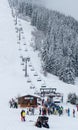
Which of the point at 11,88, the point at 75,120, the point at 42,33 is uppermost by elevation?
the point at 75,120

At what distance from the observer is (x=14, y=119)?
33.2 meters

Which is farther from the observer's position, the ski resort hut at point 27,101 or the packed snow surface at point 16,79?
the ski resort hut at point 27,101

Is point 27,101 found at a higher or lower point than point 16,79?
higher

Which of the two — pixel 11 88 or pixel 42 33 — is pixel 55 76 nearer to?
pixel 11 88

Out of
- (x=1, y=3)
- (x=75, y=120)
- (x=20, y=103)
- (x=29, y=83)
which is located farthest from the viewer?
(x=1, y=3)

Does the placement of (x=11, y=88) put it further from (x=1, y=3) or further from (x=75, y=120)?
(x=1, y=3)

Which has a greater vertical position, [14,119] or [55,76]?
[14,119]

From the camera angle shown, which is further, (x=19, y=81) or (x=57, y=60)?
(x=57, y=60)

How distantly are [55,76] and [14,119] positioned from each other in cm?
5160

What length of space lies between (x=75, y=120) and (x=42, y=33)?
92.6m

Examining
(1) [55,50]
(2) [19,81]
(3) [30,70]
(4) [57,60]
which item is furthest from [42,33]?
(2) [19,81]

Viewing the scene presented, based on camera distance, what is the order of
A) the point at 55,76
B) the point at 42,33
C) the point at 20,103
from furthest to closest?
the point at 42,33
the point at 55,76
the point at 20,103

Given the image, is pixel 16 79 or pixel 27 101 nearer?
pixel 27 101

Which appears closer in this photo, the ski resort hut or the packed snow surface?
the packed snow surface
